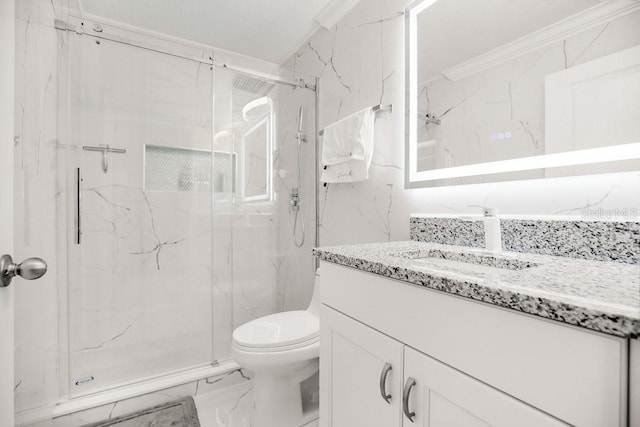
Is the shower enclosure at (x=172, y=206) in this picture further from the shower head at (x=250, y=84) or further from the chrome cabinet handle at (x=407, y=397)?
the chrome cabinet handle at (x=407, y=397)

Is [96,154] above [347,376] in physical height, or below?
above

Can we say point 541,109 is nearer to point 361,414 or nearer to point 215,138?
point 361,414

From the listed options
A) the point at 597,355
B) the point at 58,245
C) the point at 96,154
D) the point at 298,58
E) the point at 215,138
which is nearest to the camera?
the point at 597,355

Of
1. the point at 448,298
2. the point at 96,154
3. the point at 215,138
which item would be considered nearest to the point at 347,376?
the point at 448,298

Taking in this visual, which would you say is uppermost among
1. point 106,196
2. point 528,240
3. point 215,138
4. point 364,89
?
point 364,89

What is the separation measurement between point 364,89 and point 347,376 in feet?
4.69

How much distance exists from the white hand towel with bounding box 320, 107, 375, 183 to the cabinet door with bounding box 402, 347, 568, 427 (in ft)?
3.32

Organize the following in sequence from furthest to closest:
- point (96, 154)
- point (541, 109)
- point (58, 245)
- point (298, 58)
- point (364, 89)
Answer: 1. point (298, 58)
2. point (96, 154)
3. point (364, 89)
4. point (58, 245)
5. point (541, 109)

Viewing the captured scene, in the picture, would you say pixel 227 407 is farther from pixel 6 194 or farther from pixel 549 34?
pixel 549 34

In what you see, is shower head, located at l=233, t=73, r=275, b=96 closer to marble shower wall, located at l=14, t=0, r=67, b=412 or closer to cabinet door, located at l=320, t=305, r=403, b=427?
marble shower wall, located at l=14, t=0, r=67, b=412

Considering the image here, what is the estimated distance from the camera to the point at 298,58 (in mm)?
2338

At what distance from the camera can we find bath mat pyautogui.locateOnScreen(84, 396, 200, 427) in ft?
5.13

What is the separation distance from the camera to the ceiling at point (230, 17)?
1.84 metres

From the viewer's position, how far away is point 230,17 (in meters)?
1.96
